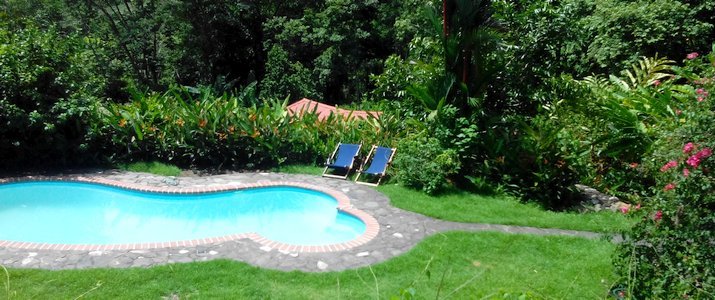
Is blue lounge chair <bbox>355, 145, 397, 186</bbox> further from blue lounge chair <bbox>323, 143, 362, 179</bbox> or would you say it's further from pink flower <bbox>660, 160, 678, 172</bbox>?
pink flower <bbox>660, 160, 678, 172</bbox>

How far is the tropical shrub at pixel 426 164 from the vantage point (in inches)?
346

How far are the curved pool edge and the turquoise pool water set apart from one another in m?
0.09

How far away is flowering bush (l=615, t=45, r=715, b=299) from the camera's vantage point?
3656 millimetres

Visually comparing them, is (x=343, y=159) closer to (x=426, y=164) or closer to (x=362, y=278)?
(x=426, y=164)

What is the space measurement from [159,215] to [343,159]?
3691 mm

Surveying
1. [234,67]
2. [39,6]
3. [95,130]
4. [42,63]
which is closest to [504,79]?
[95,130]

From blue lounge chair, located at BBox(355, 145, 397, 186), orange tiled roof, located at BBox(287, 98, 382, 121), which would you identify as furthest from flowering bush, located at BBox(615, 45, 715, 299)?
orange tiled roof, located at BBox(287, 98, 382, 121)

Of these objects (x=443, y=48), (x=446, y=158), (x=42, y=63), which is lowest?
(x=446, y=158)

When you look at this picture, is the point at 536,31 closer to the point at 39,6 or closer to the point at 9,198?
the point at 9,198

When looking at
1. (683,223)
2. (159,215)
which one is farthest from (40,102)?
(683,223)

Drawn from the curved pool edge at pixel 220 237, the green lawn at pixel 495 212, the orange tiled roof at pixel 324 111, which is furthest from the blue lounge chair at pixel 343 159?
the green lawn at pixel 495 212

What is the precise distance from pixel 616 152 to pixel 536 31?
8.94ft

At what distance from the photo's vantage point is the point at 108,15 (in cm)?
2056

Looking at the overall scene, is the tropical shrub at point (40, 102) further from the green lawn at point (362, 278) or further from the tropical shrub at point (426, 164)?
the tropical shrub at point (426, 164)
